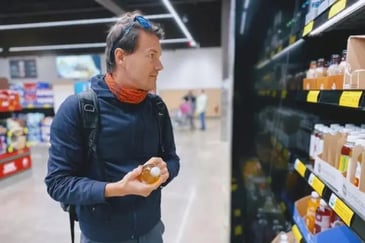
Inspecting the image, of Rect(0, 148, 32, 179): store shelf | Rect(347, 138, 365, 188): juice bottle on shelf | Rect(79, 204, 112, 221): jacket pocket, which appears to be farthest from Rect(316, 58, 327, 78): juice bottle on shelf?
Rect(0, 148, 32, 179): store shelf

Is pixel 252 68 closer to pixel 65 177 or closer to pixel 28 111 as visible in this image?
pixel 65 177

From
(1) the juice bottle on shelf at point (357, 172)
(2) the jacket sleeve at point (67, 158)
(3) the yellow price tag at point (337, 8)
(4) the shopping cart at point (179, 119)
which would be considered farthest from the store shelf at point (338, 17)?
(4) the shopping cart at point (179, 119)

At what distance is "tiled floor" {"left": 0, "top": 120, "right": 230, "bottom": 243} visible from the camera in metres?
2.82

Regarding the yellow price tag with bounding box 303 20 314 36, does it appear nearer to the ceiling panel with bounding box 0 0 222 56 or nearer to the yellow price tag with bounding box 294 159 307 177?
the yellow price tag with bounding box 294 159 307 177

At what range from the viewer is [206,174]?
191 inches

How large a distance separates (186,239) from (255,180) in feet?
2.87

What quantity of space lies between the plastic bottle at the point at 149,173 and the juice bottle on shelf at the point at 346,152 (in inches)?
27.4

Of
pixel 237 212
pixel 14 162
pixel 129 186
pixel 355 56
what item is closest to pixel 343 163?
pixel 355 56

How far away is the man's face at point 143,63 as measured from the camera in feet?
3.30

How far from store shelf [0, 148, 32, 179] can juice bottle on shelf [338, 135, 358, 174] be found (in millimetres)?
4767

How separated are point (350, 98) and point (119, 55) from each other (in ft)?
2.61

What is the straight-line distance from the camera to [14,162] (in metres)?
4.76

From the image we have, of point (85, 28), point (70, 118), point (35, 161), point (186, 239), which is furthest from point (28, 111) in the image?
point (70, 118)

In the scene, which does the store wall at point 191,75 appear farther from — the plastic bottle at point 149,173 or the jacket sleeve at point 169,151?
the plastic bottle at point 149,173
